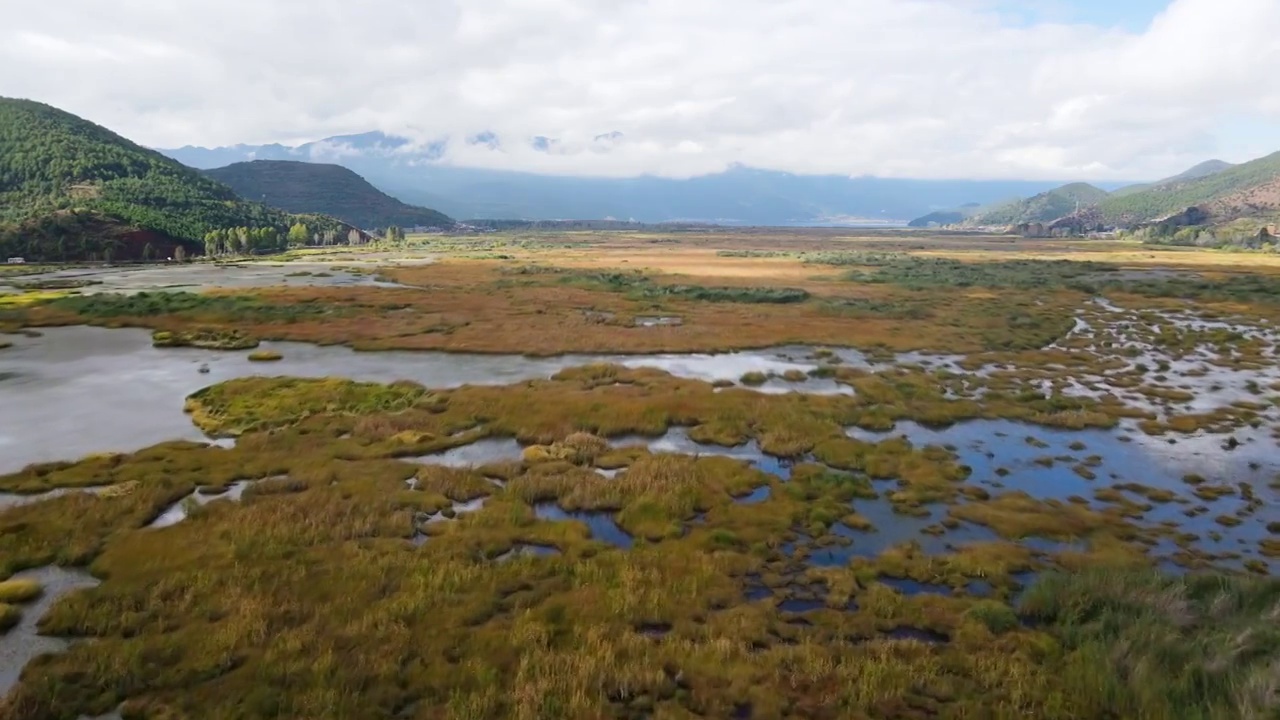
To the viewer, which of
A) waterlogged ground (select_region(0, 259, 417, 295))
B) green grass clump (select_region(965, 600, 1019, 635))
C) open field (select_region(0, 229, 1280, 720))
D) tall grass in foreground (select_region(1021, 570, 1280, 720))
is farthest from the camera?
waterlogged ground (select_region(0, 259, 417, 295))

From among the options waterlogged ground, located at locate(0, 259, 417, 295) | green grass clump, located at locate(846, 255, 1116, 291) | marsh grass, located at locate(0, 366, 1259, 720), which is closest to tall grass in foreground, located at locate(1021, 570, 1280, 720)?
marsh grass, located at locate(0, 366, 1259, 720)

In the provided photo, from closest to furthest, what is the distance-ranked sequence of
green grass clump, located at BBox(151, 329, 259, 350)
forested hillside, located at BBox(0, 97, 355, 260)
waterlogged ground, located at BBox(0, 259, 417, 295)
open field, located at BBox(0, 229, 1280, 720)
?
open field, located at BBox(0, 229, 1280, 720)
green grass clump, located at BBox(151, 329, 259, 350)
waterlogged ground, located at BBox(0, 259, 417, 295)
forested hillside, located at BBox(0, 97, 355, 260)

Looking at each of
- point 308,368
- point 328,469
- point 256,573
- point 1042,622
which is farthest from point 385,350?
point 1042,622

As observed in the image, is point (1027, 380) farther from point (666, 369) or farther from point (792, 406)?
point (666, 369)

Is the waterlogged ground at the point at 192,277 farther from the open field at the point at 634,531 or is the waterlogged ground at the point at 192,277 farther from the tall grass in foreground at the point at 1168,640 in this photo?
the tall grass in foreground at the point at 1168,640

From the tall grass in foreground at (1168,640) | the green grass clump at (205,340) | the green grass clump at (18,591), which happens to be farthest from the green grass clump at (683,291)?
the green grass clump at (18,591)

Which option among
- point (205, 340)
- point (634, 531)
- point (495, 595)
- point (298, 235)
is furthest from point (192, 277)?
point (495, 595)

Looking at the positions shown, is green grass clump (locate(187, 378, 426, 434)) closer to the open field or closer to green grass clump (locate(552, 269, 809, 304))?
the open field
